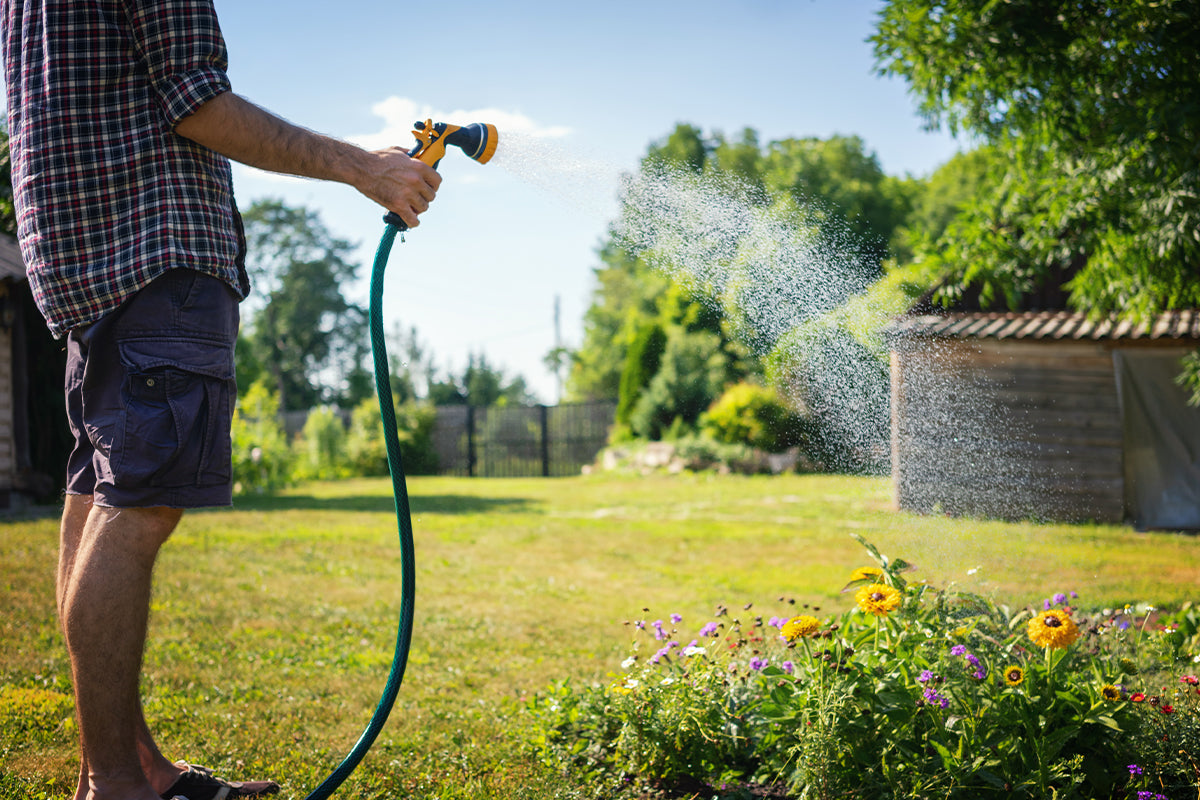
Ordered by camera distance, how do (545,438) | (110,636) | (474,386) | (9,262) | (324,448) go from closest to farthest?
(110,636)
(9,262)
(324,448)
(545,438)
(474,386)

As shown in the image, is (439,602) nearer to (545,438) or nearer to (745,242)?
(745,242)

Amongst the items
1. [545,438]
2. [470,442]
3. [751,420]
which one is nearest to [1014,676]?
[751,420]

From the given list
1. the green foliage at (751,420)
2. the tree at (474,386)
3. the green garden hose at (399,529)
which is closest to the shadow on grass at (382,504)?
the green foliage at (751,420)

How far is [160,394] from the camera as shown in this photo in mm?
1513

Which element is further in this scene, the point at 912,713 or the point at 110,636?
the point at 912,713

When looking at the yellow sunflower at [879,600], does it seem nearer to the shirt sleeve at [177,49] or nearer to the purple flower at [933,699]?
the purple flower at [933,699]

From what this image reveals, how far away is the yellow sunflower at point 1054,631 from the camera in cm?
177

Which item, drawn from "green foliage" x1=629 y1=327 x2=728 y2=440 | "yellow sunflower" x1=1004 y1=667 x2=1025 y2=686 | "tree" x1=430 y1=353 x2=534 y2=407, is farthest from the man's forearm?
"tree" x1=430 y1=353 x2=534 y2=407

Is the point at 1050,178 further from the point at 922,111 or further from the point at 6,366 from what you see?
the point at 6,366

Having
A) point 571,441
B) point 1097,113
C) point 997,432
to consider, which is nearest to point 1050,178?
point 1097,113

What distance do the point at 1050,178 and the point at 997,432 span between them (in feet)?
8.07

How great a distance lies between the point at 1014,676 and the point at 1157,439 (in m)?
9.30

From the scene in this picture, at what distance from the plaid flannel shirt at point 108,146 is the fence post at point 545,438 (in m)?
18.0

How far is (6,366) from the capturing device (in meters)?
8.17
